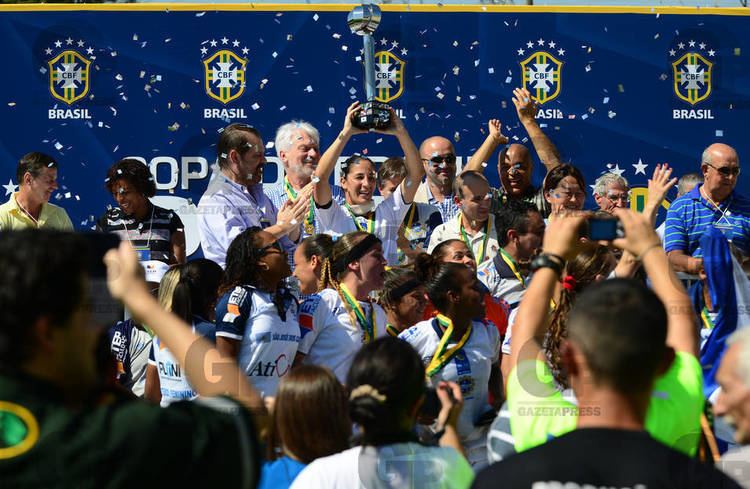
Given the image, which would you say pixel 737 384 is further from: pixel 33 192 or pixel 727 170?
pixel 33 192

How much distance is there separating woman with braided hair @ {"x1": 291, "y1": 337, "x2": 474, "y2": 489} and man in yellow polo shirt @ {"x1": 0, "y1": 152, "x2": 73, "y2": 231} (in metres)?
4.86

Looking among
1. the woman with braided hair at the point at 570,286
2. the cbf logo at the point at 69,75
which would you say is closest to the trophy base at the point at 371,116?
the woman with braided hair at the point at 570,286

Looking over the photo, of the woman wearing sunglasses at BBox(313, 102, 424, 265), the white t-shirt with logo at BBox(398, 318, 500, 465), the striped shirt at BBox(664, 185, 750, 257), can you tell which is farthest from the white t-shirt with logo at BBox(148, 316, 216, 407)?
the striped shirt at BBox(664, 185, 750, 257)

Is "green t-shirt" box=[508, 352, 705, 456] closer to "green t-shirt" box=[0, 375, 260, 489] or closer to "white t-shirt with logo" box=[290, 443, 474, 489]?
"white t-shirt with logo" box=[290, 443, 474, 489]

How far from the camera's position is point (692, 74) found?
8.59 metres

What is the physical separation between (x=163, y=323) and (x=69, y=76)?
6458 millimetres

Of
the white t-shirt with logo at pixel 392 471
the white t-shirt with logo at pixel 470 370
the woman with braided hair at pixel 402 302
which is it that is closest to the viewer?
the white t-shirt with logo at pixel 392 471

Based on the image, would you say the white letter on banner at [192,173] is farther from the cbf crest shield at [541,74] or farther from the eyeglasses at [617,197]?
the eyeglasses at [617,197]

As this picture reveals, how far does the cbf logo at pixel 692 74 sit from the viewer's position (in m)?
8.57

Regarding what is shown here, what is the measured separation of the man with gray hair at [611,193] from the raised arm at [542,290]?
4588mm

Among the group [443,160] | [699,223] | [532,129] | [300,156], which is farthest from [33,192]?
[699,223]

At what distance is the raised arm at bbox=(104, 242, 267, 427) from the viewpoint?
2.31m

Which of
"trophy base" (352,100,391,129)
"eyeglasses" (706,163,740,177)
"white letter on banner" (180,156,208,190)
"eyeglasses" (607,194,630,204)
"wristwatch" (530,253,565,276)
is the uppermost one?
"trophy base" (352,100,391,129)

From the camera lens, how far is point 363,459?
330 centimetres
